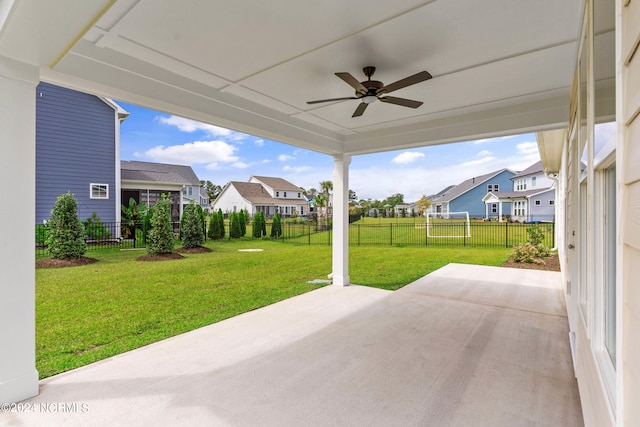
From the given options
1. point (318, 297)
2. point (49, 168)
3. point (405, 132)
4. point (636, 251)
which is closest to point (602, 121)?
point (636, 251)

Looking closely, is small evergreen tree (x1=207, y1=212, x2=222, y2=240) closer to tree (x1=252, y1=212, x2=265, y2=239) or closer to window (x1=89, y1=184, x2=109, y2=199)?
tree (x1=252, y1=212, x2=265, y2=239)

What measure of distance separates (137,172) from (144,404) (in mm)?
12042

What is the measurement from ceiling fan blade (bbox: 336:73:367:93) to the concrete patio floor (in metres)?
2.35

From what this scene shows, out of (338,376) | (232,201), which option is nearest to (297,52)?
(338,376)

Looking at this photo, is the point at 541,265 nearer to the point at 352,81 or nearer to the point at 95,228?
the point at 352,81

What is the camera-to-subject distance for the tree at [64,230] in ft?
22.1

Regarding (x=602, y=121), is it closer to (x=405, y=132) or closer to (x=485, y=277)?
(x=405, y=132)

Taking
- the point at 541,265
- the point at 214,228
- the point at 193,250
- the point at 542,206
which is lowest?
the point at 541,265

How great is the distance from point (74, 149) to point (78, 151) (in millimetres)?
103

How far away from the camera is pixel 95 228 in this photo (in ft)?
30.0

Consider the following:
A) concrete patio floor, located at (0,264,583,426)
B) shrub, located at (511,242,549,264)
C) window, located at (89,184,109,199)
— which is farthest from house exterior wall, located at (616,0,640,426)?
window, located at (89,184,109,199)

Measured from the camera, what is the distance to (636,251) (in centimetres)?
68

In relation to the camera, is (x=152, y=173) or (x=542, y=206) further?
(x=542, y=206)

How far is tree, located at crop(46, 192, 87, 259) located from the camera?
675 cm
